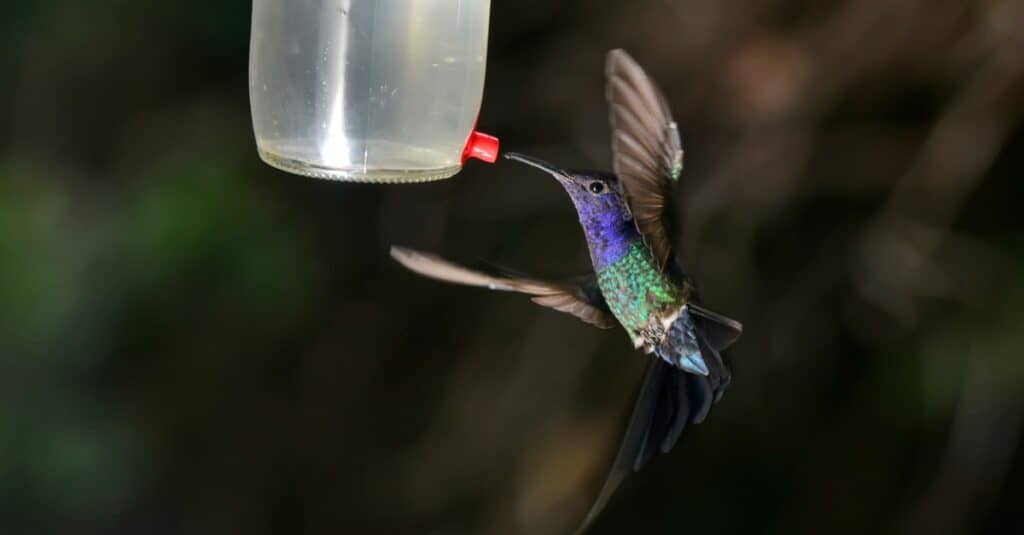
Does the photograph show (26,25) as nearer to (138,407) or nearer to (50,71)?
(50,71)

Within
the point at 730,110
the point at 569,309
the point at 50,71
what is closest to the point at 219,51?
the point at 50,71

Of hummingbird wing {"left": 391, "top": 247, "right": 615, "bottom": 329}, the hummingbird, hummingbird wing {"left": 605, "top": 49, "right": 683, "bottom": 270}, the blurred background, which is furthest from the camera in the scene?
the blurred background

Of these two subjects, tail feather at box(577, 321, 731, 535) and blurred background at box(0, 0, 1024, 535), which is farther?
blurred background at box(0, 0, 1024, 535)

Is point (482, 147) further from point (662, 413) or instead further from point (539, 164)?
point (662, 413)

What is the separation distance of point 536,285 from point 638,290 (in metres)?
0.19

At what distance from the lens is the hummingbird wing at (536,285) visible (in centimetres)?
146

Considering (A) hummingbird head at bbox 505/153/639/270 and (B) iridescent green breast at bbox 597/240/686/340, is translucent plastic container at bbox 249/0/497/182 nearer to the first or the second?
(A) hummingbird head at bbox 505/153/639/270

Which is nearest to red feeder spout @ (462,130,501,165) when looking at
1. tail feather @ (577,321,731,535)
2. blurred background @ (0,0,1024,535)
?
tail feather @ (577,321,731,535)

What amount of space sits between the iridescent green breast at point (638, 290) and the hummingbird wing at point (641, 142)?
0.80 feet

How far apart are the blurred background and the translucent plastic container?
4.27 feet

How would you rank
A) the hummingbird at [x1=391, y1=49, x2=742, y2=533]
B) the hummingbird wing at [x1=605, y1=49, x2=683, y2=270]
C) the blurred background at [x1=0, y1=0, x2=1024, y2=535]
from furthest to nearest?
the blurred background at [x1=0, y1=0, x2=1024, y2=535] < the hummingbird at [x1=391, y1=49, x2=742, y2=533] < the hummingbird wing at [x1=605, y1=49, x2=683, y2=270]

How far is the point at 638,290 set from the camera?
65.1 inches

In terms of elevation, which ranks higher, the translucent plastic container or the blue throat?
the translucent plastic container

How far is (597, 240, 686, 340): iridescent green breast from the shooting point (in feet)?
5.38
